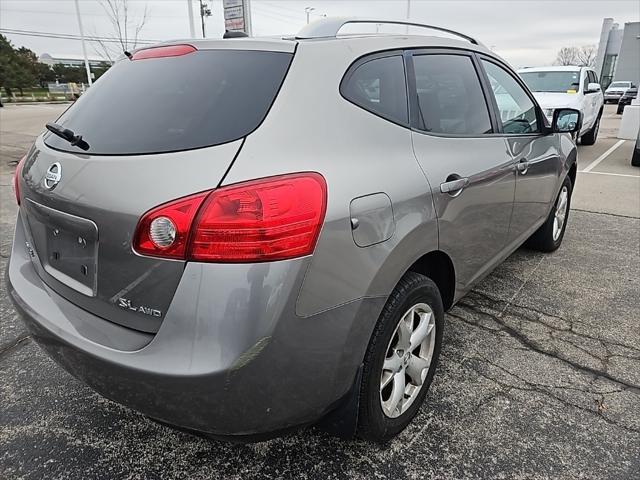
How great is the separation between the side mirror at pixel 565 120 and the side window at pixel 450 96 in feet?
4.00

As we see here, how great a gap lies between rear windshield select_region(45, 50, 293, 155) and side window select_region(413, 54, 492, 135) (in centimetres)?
78

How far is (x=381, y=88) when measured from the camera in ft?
6.59

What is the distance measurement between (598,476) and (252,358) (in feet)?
5.07

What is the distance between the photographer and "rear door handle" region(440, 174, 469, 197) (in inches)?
83.5

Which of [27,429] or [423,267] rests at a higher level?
[423,267]

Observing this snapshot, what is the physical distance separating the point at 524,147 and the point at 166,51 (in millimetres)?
2258

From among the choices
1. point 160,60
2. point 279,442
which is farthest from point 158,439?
point 160,60

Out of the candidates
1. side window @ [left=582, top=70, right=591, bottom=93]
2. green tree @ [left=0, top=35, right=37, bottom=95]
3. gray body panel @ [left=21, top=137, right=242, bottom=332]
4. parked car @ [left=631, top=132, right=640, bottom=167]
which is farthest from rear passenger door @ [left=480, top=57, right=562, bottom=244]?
green tree @ [left=0, top=35, right=37, bottom=95]

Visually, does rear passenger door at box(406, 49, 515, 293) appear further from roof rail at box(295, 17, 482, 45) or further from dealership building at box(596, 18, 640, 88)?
dealership building at box(596, 18, 640, 88)

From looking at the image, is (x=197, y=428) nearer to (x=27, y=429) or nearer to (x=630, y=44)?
(x=27, y=429)

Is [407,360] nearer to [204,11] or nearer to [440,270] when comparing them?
[440,270]

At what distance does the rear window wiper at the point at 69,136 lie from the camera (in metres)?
1.81

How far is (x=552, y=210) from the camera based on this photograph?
164 inches

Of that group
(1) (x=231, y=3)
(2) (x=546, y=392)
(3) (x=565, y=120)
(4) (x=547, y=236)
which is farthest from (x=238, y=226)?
(1) (x=231, y=3)
